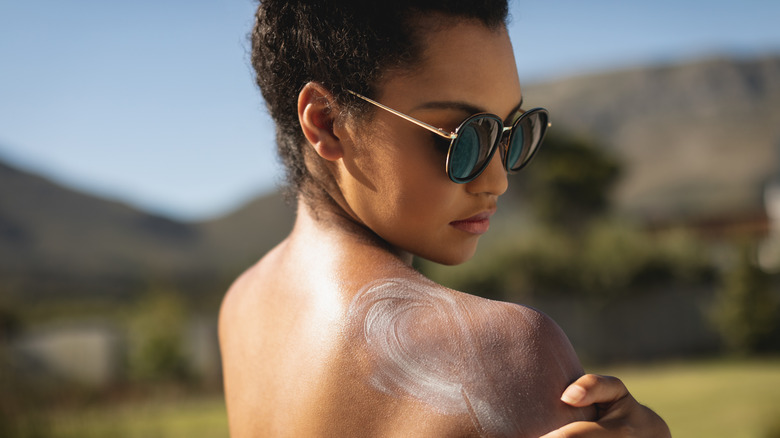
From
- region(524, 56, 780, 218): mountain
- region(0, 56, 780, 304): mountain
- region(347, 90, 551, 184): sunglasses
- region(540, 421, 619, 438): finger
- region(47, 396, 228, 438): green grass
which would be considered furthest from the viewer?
region(524, 56, 780, 218): mountain

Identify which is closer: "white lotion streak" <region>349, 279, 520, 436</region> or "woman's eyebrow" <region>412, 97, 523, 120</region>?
"white lotion streak" <region>349, 279, 520, 436</region>

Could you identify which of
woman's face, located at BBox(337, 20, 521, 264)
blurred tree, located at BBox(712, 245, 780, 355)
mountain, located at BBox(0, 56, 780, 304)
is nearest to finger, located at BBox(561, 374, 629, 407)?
woman's face, located at BBox(337, 20, 521, 264)

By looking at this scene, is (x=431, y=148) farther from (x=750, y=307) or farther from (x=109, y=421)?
(x=750, y=307)

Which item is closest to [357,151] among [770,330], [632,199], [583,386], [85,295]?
[583,386]

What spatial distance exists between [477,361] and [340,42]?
22.9 inches

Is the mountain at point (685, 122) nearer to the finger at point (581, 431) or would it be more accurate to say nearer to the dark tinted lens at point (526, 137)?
the dark tinted lens at point (526, 137)

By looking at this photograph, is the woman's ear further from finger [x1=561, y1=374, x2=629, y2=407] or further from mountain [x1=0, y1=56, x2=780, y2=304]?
mountain [x1=0, y1=56, x2=780, y2=304]

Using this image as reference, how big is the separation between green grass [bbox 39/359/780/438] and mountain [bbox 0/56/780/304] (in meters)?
6.22

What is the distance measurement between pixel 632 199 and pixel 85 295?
8469 cm

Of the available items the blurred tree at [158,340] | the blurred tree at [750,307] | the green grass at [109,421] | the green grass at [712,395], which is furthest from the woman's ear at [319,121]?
the blurred tree at [750,307]

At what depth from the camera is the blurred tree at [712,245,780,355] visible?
19.0 metres

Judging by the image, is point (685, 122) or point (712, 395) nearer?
point (712, 395)

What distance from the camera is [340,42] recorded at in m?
1.23

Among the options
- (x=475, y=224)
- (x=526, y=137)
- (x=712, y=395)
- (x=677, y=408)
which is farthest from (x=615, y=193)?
(x=475, y=224)
